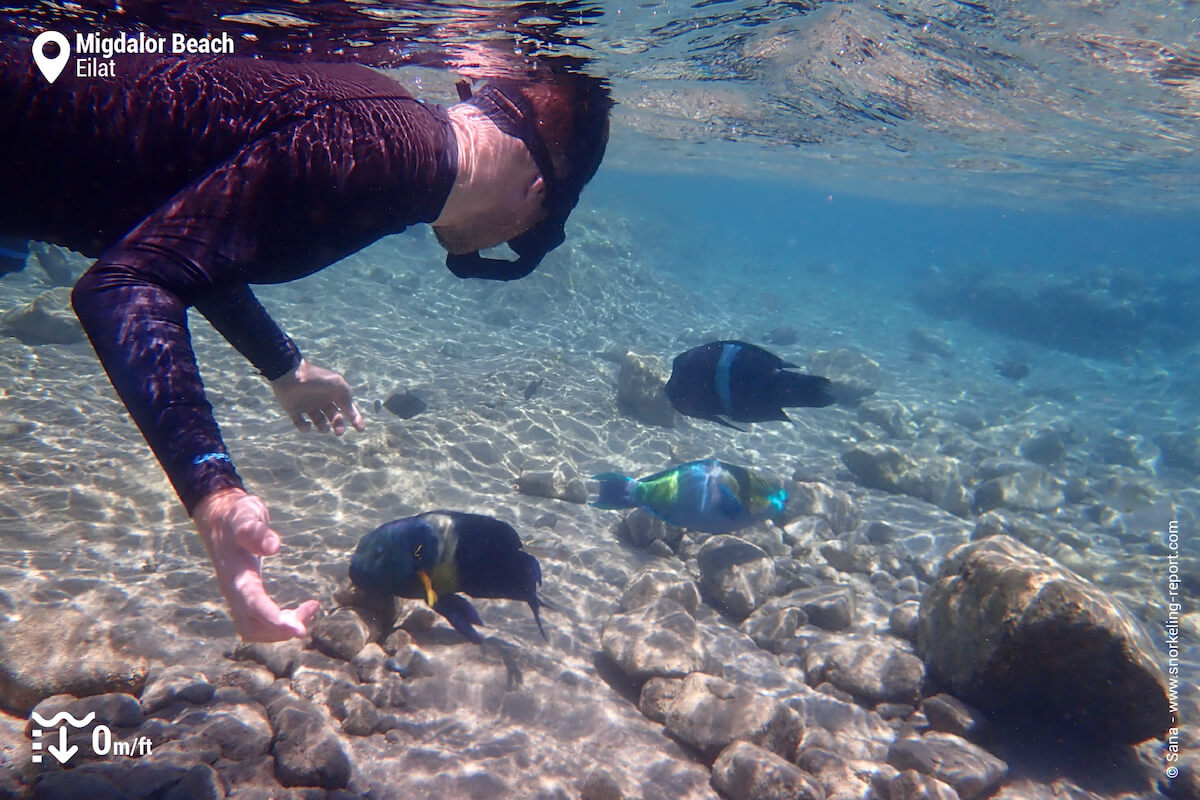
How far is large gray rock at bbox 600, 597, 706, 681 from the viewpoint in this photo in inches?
185

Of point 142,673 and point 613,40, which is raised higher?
point 613,40

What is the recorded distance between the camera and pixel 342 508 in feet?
22.6

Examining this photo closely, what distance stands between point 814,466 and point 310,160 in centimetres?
1126

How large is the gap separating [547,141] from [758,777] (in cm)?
387

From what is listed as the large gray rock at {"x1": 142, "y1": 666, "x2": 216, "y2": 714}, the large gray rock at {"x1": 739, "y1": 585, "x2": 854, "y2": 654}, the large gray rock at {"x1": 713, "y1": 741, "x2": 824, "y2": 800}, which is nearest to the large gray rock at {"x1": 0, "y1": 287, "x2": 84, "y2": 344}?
the large gray rock at {"x1": 142, "y1": 666, "x2": 216, "y2": 714}

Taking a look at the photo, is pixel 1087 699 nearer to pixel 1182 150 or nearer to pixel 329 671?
pixel 329 671

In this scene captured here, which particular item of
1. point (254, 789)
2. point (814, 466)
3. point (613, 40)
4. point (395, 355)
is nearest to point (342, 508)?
point (254, 789)

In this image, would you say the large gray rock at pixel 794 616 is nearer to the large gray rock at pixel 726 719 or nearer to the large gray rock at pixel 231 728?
the large gray rock at pixel 726 719

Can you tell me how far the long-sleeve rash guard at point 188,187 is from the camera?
1269mm

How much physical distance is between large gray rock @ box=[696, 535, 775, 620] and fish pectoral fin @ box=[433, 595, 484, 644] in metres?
2.86

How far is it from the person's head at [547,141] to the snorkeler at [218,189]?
14mm

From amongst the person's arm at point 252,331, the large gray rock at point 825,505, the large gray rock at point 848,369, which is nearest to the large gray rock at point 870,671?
the large gray rock at point 825,505

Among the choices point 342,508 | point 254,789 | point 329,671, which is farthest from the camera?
point 342,508

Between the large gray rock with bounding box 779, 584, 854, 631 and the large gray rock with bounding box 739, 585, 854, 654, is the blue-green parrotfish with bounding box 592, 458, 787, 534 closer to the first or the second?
the large gray rock with bounding box 739, 585, 854, 654
